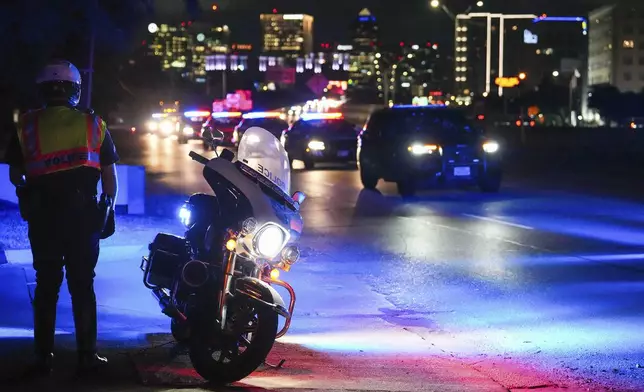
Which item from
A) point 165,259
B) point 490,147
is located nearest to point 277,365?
point 165,259

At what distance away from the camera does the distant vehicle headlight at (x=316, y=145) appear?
29.8 metres

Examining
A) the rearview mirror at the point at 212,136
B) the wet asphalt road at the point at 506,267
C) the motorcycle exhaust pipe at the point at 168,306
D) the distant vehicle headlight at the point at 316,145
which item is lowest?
the wet asphalt road at the point at 506,267

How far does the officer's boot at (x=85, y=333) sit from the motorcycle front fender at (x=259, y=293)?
90 centimetres

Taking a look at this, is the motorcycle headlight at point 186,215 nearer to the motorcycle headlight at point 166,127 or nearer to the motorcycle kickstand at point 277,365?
the motorcycle kickstand at point 277,365

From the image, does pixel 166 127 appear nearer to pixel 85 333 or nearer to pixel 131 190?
pixel 131 190

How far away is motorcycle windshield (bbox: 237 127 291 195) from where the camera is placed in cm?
637

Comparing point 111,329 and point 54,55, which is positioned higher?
point 54,55

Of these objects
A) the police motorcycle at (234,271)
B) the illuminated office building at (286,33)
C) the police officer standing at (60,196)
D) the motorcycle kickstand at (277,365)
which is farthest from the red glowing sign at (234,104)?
the illuminated office building at (286,33)

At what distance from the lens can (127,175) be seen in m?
15.1

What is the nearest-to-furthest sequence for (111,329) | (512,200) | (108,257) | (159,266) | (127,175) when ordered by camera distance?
(159,266), (111,329), (108,257), (127,175), (512,200)

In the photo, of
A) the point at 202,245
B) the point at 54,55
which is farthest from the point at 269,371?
the point at 54,55

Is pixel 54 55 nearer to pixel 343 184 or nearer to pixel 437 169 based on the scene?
pixel 437 169

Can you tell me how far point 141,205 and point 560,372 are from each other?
9936mm

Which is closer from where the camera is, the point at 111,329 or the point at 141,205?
the point at 111,329
